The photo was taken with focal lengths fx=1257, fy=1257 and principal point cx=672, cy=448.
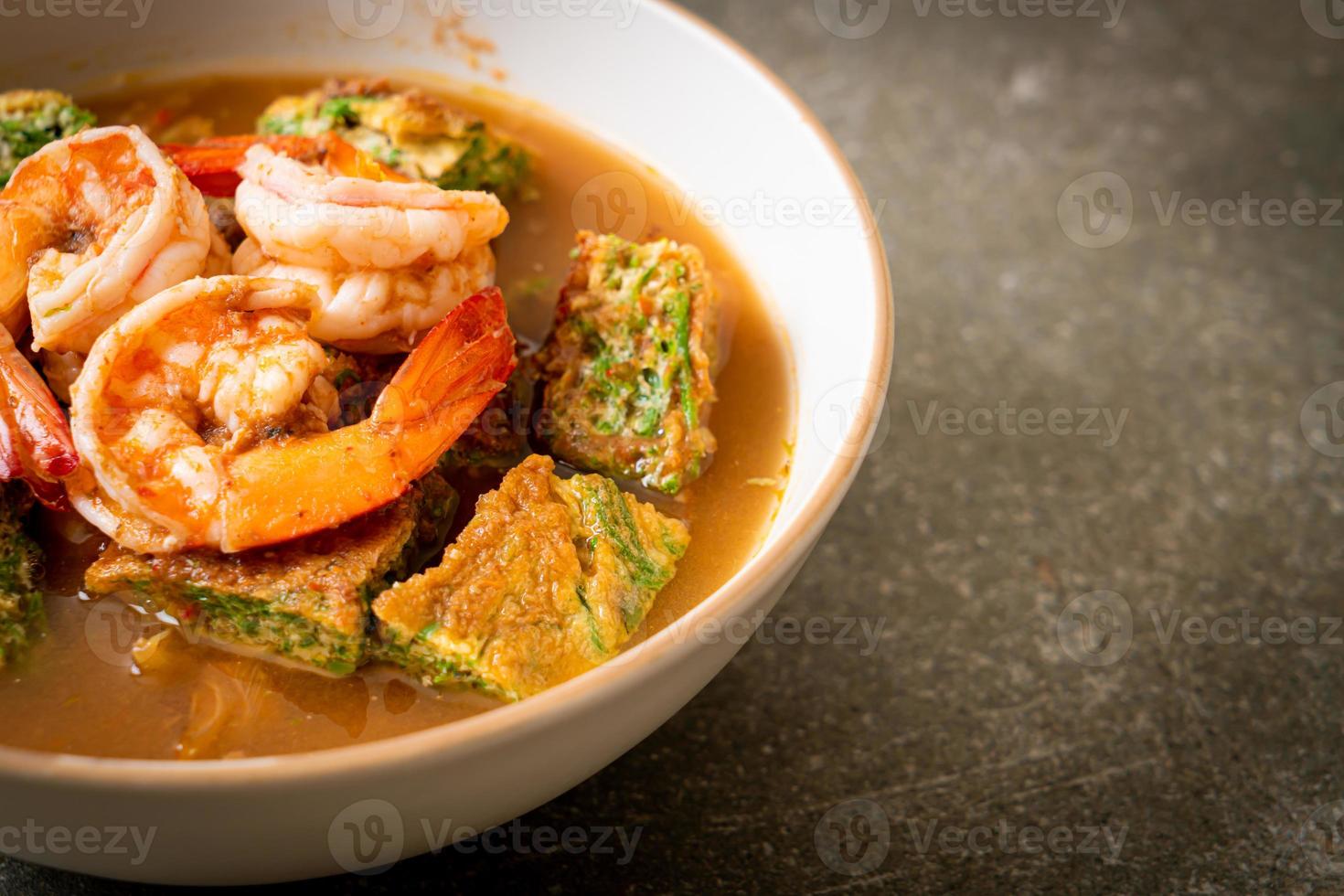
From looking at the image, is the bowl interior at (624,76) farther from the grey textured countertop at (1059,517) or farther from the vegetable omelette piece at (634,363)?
the grey textured countertop at (1059,517)

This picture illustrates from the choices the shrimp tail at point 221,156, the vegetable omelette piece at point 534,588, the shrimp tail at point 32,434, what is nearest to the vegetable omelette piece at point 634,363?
the vegetable omelette piece at point 534,588

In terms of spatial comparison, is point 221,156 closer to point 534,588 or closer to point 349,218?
point 349,218

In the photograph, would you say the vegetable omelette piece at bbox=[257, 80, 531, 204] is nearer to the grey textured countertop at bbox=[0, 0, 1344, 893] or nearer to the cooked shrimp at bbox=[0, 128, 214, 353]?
the cooked shrimp at bbox=[0, 128, 214, 353]

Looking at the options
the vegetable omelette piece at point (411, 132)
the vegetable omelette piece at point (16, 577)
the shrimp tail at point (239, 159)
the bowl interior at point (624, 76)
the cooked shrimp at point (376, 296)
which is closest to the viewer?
the vegetable omelette piece at point (16, 577)


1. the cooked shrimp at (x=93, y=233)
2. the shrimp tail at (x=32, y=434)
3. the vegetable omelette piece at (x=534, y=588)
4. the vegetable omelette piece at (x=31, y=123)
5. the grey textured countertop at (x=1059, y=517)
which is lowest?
the grey textured countertop at (x=1059, y=517)

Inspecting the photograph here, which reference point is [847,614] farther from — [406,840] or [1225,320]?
[1225,320]

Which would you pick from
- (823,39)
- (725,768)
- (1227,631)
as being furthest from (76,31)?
(1227,631)

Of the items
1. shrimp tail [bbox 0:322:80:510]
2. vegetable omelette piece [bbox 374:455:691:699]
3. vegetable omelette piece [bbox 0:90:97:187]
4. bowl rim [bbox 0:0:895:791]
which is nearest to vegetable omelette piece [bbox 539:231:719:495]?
vegetable omelette piece [bbox 374:455:691:699]
